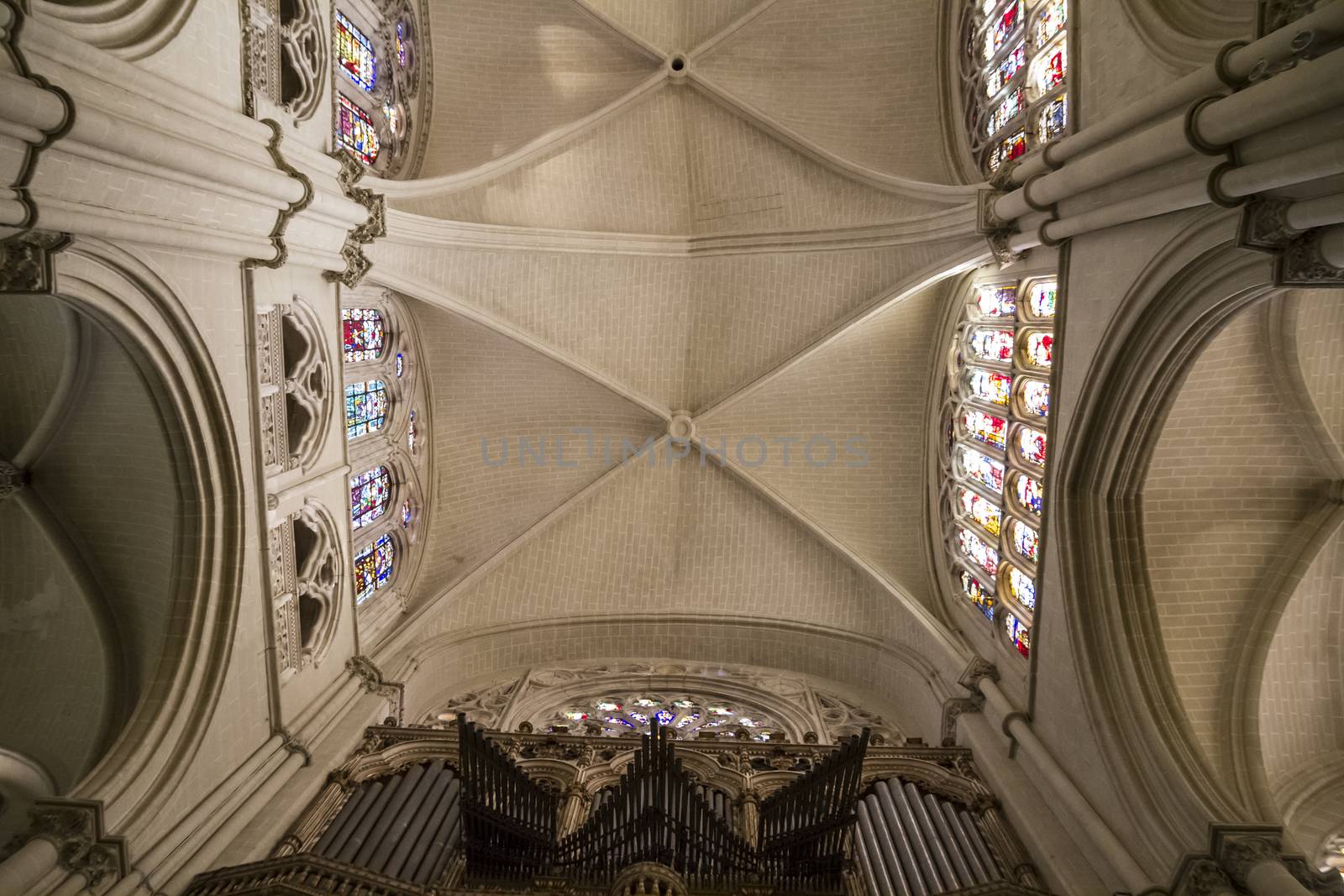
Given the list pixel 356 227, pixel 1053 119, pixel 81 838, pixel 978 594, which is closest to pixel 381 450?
pixel 356 227

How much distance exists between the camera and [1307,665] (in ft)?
29.1

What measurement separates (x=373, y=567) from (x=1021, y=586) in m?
9.54

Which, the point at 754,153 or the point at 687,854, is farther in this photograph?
the point at 754,153

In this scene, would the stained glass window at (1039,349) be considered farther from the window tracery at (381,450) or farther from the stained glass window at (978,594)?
the window tracery at (381,450)

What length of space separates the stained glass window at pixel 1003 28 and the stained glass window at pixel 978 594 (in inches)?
315

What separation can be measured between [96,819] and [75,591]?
3060 mm

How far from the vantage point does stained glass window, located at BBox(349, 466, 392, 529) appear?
11961mm

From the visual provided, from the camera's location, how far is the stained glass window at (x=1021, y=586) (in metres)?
10.5

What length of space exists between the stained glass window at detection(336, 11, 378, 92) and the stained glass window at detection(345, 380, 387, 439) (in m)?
4.41

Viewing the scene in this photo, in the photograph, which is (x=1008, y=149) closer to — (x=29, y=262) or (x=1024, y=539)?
(x=1024, y=539)

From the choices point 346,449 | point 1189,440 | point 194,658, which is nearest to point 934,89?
point 1189,440

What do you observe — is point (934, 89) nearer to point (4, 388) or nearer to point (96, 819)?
point (4, 388)

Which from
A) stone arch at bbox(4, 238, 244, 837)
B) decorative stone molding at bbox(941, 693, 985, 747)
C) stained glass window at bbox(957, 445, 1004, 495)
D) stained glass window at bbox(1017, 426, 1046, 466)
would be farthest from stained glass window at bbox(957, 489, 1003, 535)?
stone arch at bbox(4, 238, 244, 837)

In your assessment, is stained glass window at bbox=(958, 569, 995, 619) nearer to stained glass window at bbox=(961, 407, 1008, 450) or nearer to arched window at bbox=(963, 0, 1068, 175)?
stained glass window at bbox=(961, 407, 1008, 450)
